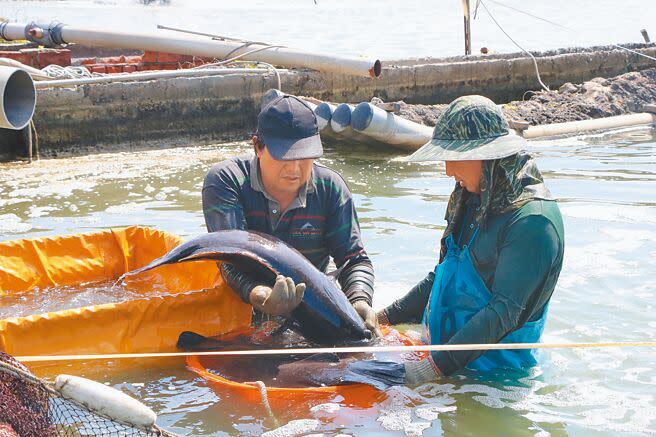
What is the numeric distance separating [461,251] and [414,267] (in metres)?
3.04

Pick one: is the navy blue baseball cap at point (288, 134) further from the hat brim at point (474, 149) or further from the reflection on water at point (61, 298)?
the reflection on water at point (61, 298)

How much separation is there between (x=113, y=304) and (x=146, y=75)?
26.6 ft

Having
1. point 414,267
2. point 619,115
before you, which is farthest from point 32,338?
point 619,115

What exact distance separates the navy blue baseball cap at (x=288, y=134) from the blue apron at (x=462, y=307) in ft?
3.15

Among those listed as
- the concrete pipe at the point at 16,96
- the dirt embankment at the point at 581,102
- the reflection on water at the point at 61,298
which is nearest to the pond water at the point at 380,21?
the dirt embankment at the point at 581,102

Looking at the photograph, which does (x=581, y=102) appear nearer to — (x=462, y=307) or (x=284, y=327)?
(x=284, y=327)

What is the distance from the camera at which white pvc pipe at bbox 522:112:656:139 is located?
530 inches

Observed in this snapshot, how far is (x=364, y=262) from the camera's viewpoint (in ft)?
17.5

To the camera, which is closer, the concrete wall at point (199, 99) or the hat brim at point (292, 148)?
the hat brim at point (292, 148)

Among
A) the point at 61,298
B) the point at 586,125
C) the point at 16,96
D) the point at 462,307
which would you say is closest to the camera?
the point at 462,307

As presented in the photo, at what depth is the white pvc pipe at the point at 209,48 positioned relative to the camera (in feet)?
43.0

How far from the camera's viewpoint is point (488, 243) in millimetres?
4176

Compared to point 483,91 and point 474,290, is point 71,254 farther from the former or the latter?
point 483,91

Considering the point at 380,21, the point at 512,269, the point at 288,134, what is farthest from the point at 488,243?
the point at 380,21
